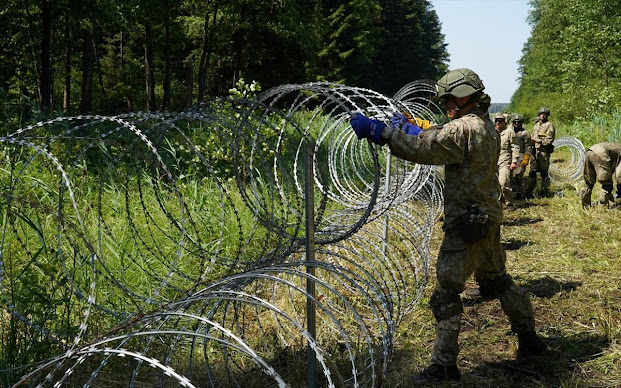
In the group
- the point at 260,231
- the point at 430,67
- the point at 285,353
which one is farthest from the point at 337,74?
the point at 285,353

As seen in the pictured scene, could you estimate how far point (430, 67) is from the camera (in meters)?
52.7

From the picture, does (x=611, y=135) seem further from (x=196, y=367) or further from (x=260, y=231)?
(x=196, y=367)

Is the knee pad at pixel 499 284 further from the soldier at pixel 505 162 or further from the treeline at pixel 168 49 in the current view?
the treeline at pixel 168 49

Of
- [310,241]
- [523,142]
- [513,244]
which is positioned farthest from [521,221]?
[310,241]

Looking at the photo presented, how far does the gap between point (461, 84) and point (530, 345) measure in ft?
6.34

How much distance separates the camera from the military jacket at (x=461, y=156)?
3545 millimetres

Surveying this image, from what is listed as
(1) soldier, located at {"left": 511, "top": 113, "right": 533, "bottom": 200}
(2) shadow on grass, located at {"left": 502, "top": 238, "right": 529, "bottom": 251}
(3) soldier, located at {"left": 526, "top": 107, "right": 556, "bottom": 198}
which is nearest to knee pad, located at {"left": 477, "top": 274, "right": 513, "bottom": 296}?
(2) shadow on grass, located at {"left": 502, "top": 238, "right": 529, "bottom": 251}

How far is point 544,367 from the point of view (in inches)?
161

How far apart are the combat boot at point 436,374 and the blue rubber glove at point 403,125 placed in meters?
1.53

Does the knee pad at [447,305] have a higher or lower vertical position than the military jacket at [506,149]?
lower

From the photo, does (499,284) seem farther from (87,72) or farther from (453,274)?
(87,72)

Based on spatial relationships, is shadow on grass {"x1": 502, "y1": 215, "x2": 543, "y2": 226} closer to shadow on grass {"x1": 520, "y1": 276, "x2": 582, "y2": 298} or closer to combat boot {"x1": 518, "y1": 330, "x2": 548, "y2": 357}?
shadow on grass {"x1": 520, "y1": 276, "x2": 582, "y2": 298}

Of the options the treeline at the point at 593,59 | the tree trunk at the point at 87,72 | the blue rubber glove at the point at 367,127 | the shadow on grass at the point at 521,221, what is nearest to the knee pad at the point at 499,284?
the blue rubber glove at the point at 367,127

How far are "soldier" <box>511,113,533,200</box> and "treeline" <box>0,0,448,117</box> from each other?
8.82 m
